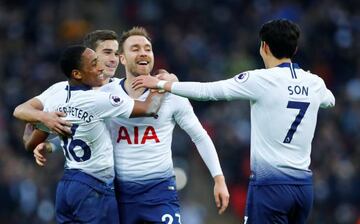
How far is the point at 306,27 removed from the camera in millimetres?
21953

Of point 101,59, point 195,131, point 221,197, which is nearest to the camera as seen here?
point 221,197

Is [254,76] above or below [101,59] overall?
below

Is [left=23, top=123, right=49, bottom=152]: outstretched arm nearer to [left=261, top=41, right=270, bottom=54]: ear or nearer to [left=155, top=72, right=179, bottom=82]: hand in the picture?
[left=155, top=72, right=179, bottom=82]: hand

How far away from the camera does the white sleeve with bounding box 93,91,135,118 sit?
29.8ft

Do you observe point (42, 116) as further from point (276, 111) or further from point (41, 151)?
point (276, 111)

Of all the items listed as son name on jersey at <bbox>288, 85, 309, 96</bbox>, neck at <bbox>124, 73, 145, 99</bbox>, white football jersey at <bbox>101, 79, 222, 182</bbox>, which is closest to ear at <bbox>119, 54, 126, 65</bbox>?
neck at <bbox>124, 73, 145, 99</bbox>

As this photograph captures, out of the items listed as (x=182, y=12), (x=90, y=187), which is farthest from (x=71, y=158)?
(x=182, y=12)

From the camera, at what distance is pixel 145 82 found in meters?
9.05

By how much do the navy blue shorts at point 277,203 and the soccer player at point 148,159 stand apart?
1.82 feet

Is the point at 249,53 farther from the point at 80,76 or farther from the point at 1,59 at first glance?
the point at 80,76

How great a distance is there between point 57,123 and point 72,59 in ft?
1.84

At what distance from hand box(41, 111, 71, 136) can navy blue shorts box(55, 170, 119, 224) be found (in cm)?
40

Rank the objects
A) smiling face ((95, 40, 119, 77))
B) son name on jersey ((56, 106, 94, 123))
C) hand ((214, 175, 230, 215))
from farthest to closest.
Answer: smiling face ((95, 40, 119, 77))
hand ((214, 175, 230, 215))
son name on jersey ((56, 106, 94, 123))

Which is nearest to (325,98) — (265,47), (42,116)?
(265,47)
